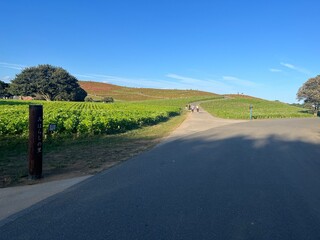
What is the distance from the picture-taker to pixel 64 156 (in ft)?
33.2

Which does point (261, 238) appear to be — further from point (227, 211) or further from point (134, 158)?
point (134, 158)

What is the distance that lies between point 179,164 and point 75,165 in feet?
8.94

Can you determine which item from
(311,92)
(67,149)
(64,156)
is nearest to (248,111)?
(311,92)

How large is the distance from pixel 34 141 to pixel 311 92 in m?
73.7

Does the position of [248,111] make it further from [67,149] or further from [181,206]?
[181,206]

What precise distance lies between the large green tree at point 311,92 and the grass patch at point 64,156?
219ft

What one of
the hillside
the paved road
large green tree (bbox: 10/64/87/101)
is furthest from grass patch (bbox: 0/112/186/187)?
the hillside

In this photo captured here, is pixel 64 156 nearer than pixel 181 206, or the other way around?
pixel 181 206

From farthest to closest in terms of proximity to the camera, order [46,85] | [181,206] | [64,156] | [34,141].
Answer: [46,85], [64,156], [34,141], [181,206]

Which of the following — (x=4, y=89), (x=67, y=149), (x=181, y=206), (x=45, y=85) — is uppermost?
(x=45, y=85)

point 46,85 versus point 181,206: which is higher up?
point 46,85

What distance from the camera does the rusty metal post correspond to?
6.97 meters

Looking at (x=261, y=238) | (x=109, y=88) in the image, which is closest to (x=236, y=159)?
(x=261, y=238)

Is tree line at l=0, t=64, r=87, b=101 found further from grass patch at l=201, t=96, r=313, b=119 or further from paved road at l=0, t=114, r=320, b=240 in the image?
paved road at l=0, t=114, r=320, b=240
